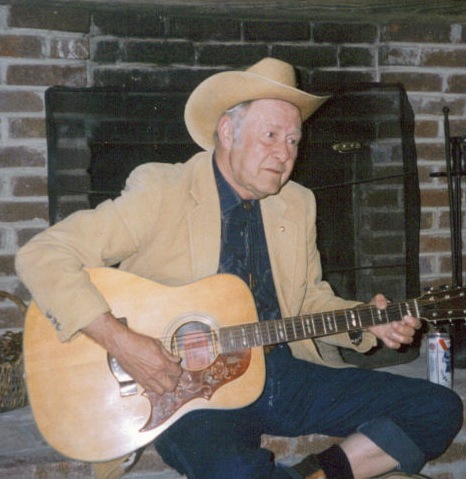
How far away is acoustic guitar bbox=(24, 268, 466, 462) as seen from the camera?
5.35ft

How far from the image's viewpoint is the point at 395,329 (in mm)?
1816

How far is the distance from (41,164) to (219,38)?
82cm

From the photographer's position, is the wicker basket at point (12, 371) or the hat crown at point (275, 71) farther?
the wicker basket at point (12, 371)

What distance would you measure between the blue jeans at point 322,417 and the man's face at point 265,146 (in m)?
0.50

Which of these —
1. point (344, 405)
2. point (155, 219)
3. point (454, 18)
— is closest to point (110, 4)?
point (155, 219)

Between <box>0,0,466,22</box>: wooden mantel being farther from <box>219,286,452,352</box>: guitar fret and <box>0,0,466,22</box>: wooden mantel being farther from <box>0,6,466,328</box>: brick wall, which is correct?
<box>219,286,452,352</box>: guitar fret

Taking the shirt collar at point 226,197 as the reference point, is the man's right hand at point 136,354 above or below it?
below

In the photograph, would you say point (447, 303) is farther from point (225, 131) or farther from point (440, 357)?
point (225, 131)

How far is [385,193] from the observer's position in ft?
8.62

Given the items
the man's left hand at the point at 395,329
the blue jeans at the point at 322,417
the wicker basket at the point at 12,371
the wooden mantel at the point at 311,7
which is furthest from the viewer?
the wooden mantel at the point at 311,7

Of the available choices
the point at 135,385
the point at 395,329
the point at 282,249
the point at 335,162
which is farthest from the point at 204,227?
the point at 335,162

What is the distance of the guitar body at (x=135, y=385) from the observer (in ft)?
5.34

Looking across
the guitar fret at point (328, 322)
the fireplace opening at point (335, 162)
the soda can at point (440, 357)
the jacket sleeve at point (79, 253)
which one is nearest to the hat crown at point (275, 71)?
the jacket sleeve at point (79, 253)

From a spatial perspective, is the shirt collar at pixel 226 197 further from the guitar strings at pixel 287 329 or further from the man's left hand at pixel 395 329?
the man's left hand at pixel 395 329
